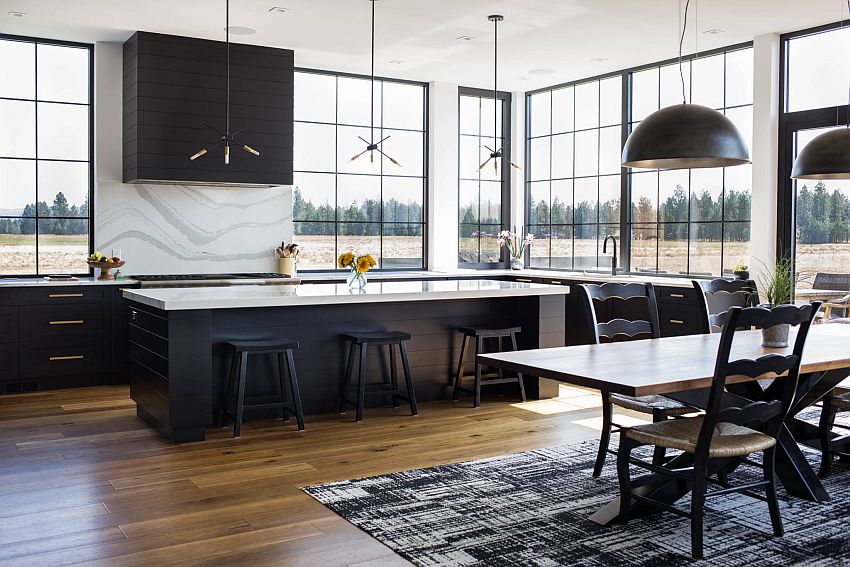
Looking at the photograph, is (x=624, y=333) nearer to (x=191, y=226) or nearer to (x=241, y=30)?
(x=241, y=30)

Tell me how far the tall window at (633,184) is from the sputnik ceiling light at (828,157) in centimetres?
314

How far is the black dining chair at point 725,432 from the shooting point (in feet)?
9.95

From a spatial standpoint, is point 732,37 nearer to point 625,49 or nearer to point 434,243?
point 625,49

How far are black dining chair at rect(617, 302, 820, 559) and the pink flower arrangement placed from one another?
6009mm

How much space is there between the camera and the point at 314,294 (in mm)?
5316

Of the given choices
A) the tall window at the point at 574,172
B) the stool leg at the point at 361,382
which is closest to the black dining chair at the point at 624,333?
the stool leg at the point at 361,382

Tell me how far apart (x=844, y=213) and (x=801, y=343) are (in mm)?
3643

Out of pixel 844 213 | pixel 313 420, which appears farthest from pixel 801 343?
pixel 844 213

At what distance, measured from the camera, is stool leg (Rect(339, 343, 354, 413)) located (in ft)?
18.0

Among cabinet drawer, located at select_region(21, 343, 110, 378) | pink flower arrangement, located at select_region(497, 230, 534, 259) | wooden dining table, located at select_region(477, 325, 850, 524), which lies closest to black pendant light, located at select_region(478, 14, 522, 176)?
pink flower arrangement, located at select_region(497, 230, 534, 259)

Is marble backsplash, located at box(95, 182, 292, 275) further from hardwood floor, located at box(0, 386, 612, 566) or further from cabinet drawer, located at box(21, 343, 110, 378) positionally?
hardwood floor, located at box(0, 386, 612, 566)

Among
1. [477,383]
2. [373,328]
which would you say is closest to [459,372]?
[477,383]

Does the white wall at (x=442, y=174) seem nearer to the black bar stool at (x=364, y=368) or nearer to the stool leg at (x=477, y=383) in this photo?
the stool leg at (x=477, y=383)

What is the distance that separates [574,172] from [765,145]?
241cm
